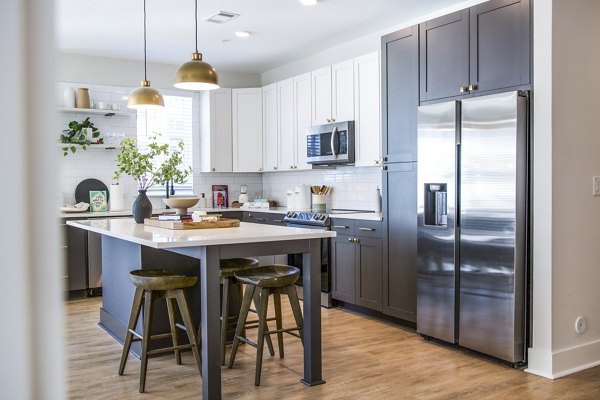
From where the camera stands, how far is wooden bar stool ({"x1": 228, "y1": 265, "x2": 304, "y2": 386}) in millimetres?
3174

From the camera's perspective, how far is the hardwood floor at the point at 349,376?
307 centimetres

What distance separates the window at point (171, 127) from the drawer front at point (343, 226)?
2.58 meters

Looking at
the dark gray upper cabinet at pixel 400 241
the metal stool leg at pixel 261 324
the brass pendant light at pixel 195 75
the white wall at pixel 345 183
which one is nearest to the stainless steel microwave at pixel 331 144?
the white wall at pixel 345 183

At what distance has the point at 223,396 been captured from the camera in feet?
10.0

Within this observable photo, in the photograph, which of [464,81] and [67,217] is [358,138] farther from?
[67,217]

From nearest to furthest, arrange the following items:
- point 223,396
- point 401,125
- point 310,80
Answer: point 223,396, point 401,125, point 310,80

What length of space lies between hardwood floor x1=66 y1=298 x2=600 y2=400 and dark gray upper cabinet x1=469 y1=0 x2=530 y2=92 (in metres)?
1.84

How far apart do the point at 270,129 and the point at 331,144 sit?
4.86ft

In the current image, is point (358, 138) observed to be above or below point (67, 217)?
above

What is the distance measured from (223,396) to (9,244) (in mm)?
2861

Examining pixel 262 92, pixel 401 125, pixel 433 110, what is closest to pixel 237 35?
pixel 262 92

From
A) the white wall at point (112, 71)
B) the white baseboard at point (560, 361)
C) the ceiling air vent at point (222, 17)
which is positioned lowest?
the white baseboard at point (560, 361)

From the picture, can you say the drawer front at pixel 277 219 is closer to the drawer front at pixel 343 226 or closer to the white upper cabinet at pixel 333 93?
the drawer front at pixel 343 226

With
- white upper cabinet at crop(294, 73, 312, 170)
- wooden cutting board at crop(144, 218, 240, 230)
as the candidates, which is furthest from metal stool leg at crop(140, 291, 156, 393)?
white upper cabinet at crop(294, 73, 312, 170)
